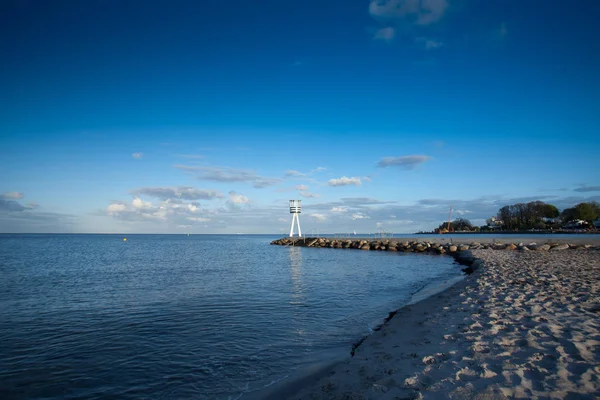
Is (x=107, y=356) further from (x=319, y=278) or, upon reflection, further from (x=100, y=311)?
(x=319, y=278)

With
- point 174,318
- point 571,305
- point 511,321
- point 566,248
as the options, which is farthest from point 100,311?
point 566,248

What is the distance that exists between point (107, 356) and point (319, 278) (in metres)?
16.5

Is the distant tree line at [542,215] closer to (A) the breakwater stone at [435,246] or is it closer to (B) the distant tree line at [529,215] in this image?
(B) the distant tree line at [529,215]

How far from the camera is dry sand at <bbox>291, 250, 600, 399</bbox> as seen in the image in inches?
208

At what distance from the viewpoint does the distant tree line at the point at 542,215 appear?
13212 centimetres

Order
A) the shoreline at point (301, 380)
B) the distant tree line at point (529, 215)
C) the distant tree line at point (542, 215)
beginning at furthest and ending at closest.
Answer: the distant tree line at point (529, 215)
the distant tree line at point (542, 215)
the shoreline at point (301, 380)

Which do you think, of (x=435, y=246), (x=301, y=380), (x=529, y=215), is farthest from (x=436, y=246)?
(x=529, y=215)

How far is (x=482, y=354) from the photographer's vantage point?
6672 millimetres

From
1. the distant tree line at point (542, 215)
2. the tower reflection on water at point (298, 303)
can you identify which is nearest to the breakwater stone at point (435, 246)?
the tower reflection on water at point (298, 303)

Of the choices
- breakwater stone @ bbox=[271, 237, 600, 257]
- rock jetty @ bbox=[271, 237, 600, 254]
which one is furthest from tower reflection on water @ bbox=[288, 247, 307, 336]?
rock jetty @ bbox=[271, 237, 600, 254]

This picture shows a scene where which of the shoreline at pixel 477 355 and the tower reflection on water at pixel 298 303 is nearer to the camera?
the shoreline at pixel 477 355

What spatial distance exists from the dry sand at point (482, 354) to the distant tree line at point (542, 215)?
161 meters

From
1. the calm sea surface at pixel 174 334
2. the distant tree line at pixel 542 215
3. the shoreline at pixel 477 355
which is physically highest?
the distant tree line at pixel 542 215

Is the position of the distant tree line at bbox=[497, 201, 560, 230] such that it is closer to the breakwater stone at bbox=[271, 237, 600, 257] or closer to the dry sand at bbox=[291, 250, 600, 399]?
the breakwater stone at bbox=[271, 237, 600, 257]
